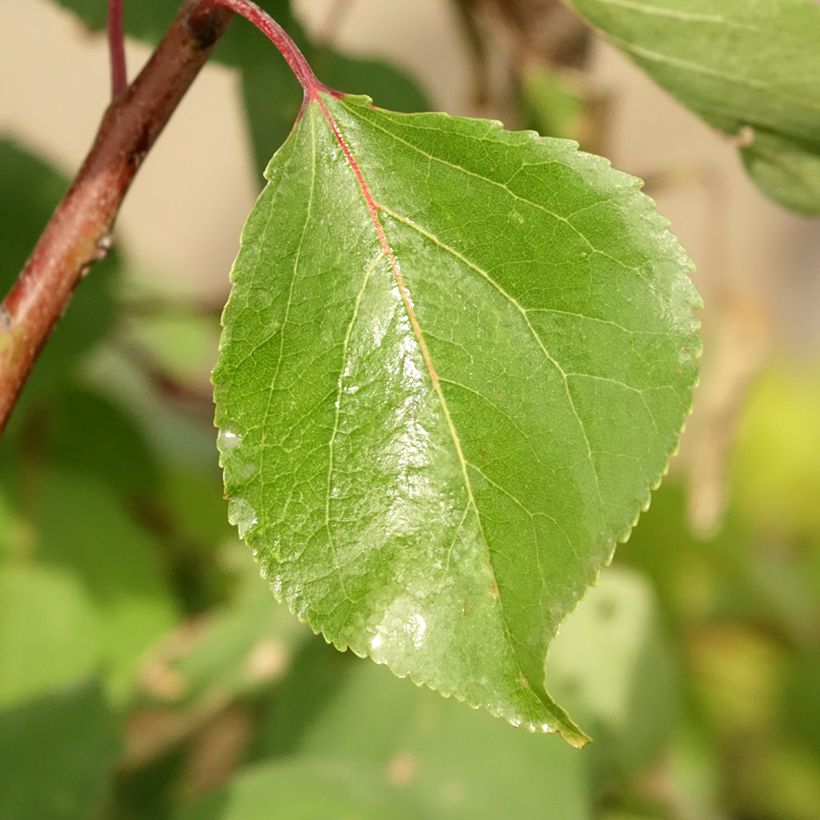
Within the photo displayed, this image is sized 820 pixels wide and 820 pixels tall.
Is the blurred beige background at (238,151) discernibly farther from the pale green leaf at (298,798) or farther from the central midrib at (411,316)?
the central midrib at (411,316)

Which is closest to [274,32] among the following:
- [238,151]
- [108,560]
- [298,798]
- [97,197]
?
[97,197]

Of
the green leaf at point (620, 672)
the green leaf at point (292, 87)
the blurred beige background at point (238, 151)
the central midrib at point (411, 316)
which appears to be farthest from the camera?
the blurred beige background at point (238, 151)

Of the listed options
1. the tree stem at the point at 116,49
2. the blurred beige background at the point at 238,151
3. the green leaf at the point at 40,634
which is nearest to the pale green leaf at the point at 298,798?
the green leaf at the point at 40,634

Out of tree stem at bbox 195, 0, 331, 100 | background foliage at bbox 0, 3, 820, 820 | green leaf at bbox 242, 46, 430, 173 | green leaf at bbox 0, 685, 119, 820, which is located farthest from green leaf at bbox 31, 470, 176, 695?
tree stem at bbox 195, 0, 331, 100

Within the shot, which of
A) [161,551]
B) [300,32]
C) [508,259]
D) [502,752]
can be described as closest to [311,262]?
[508,259]

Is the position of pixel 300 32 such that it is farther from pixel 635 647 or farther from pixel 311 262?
pixel 635 647

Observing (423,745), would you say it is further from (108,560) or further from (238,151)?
(238,151)
